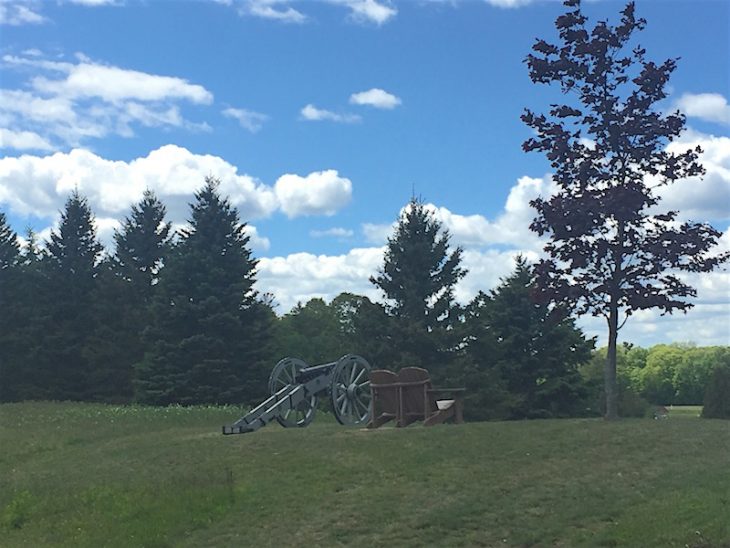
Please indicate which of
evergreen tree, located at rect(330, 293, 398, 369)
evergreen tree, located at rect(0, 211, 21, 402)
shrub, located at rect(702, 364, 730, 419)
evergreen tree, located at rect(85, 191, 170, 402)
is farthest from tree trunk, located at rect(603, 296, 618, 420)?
evergreen tree, located at rect(0, 211, 21, 402)

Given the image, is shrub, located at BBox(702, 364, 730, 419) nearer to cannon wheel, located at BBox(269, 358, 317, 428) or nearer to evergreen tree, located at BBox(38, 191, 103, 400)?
cannon wheel, located at BBox(269, 358, 317, 428)

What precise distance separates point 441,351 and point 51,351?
20683 mm

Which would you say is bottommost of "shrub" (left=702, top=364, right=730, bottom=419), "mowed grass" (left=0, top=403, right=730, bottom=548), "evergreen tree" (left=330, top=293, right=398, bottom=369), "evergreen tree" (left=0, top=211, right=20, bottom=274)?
"mowed grass" (left=0, top=403, right=730, bottom=548)

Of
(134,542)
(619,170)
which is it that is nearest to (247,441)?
(134,542)

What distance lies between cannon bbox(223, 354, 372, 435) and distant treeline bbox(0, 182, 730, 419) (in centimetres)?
1259

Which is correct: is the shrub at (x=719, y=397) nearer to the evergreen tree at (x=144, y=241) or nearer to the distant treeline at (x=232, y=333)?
the distant treeline at (x=232, y=333)

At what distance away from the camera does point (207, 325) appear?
35594 mm

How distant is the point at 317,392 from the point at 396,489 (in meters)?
8.71

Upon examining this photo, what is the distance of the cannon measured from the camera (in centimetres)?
1920

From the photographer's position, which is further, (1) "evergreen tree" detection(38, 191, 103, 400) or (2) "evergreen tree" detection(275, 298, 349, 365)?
(2) "evergreen tree" detection(275, 298, 349, 365)

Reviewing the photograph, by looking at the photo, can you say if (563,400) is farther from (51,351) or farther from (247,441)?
(51,351)

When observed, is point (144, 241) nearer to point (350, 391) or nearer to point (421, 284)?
point (421, 284)

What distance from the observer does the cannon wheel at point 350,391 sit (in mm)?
19469

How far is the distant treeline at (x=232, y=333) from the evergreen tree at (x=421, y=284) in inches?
2.2
